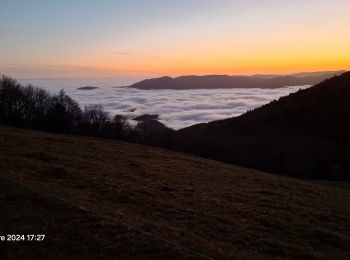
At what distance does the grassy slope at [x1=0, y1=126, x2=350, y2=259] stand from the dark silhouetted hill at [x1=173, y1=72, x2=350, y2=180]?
60552mm

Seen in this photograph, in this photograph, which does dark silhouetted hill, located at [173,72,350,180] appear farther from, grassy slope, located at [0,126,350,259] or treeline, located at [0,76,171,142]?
grassy slope, located at [0,126,350,259]

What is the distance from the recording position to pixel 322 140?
4050 inches

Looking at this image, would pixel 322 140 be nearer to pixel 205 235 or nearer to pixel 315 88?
pixel 315 88

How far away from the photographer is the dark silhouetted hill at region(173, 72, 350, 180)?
87188 millimetres

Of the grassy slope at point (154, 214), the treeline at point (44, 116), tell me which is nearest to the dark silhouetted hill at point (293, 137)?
the treeline at point (44, 116)

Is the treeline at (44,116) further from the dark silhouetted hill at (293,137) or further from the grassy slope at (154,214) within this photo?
the grassy slope at (154,214)

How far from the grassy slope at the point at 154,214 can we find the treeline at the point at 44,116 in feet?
220

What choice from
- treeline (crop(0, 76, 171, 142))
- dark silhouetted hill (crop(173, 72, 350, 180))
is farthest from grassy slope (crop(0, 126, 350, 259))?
treeline (crop(0, 76, 171, 142))

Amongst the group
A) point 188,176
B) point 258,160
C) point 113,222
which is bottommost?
point 258,160

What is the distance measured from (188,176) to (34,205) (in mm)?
15577

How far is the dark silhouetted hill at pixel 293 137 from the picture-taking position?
286ft

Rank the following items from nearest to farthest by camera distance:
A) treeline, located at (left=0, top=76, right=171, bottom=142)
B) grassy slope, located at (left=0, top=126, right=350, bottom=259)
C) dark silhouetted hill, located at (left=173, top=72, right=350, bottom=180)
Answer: grassy slope, located at (left=0, top=126, right=350, bottom=259)
dark silhouetted hill, located at (left=173, top=72, right=350, bottom=180)
treeline, located at (left=0, top=76, right=171, bottom=142)

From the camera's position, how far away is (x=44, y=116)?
94.6 metres

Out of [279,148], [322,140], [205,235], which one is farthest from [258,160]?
[205,235]
